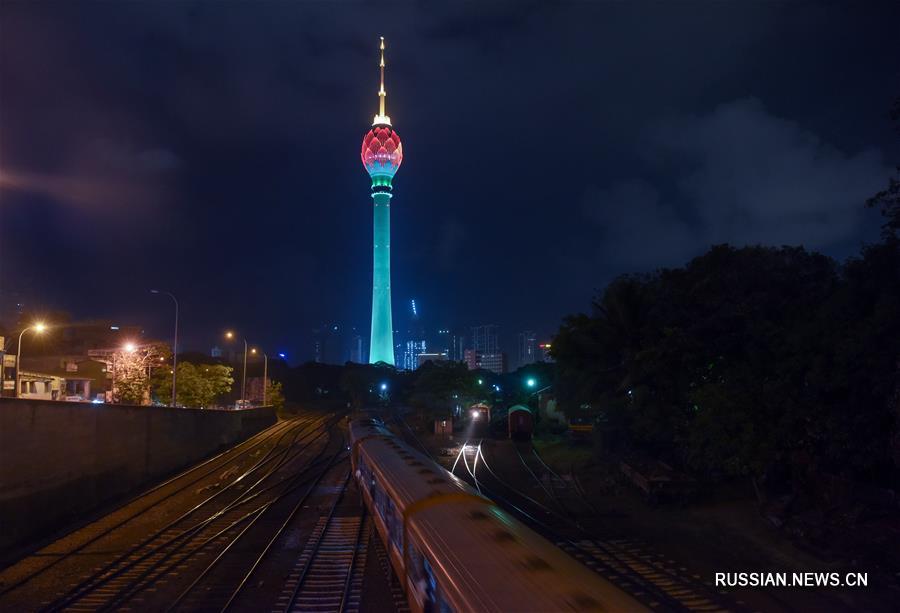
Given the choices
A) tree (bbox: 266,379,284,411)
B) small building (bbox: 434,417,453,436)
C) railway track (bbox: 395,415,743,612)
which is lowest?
railway track (bbox: 395,415,743,612)

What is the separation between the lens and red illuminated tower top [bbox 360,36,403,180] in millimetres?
141125

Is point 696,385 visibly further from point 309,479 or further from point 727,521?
point 309,479

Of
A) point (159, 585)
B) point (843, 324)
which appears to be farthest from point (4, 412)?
point (843, 324)

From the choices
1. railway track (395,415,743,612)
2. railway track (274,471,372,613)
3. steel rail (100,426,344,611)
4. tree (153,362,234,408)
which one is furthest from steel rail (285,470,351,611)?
tree (153,362,234,408)

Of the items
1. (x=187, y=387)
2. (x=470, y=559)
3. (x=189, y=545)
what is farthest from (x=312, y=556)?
(x=187, y=387)

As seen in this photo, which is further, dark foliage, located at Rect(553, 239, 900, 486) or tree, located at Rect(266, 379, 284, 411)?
tree, located at Rect(266, 379, 284, 411)

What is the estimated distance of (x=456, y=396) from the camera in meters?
59.3

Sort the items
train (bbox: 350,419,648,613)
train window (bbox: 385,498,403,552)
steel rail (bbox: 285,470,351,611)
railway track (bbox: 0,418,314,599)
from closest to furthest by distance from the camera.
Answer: train (bbox: 350,419,648,613), train window (bbox: 385,498,403,552), steel rail (bbox: 285,470,351,611), railway track (bbox: 0,418,314,599)

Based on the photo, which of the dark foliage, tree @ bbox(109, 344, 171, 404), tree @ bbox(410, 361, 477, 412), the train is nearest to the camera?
the train

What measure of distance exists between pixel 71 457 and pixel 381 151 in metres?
124

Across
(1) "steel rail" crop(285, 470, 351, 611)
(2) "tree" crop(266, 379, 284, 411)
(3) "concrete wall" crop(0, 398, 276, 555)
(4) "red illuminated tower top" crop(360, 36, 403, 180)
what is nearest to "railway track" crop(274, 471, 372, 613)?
(1) "steel rail" crop(285, 470, 351, 611)

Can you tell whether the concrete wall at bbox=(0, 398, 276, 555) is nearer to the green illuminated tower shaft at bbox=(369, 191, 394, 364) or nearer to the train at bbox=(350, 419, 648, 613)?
the train at bbox=(350, 419, 648, 613)

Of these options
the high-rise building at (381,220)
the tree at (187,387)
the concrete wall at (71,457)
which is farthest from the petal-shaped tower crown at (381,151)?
the concrete wall at (71,457)

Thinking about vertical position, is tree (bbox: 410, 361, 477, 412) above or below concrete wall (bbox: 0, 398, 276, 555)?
above
